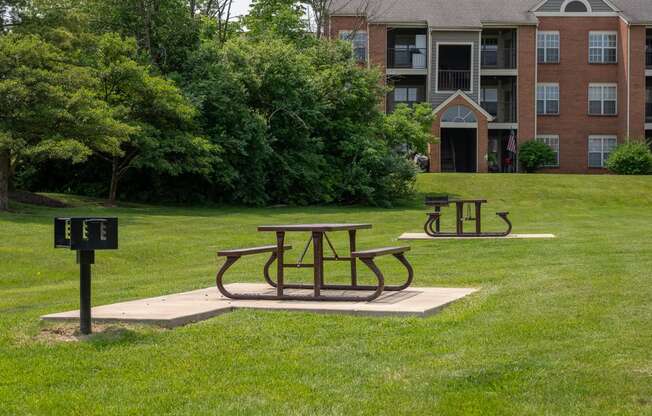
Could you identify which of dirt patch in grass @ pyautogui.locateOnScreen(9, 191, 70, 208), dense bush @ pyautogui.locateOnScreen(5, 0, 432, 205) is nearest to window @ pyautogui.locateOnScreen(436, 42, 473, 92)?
dense bush @ pyautogui.locateOnScreen(5, 0, 432, 205)

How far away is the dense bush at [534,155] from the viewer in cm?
5436

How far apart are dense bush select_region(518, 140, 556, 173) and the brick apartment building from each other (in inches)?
39.8

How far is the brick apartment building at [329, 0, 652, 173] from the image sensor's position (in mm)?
54562

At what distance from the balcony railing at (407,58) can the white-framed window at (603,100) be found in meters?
9.86

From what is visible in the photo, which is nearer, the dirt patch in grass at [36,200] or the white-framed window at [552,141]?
the dirt patch in grass at [36,200]

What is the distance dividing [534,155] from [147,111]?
26490 mm

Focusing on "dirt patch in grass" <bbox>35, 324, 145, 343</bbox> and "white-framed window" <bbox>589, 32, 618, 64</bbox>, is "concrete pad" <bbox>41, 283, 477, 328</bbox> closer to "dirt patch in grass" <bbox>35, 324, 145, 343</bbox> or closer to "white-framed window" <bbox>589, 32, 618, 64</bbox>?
"dirt patch in grass" <bbox>35, 324, 145, 343</bbox>

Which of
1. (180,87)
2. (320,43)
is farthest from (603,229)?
(320,43)

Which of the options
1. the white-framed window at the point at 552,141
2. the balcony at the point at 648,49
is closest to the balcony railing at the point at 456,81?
the white-framed window at the point at 552,141

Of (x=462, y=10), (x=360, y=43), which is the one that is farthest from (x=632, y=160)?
(x=360, y=43)

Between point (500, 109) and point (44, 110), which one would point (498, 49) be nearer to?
point (500, 109)

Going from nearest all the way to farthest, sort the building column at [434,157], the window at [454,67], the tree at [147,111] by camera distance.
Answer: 1. the tree at [147,111]
2. the building column at [434,157]
3. the window at [454,67]

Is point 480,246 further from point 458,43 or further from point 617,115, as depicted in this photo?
point 617,115

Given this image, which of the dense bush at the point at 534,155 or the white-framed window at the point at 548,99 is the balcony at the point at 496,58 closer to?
the white-framed window at the point at 548,99
